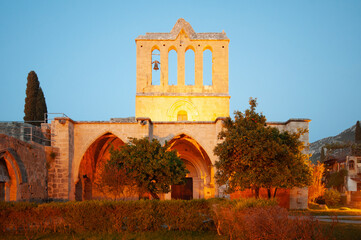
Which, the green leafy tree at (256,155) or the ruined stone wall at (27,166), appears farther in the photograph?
the green leafy tree at (256,155)

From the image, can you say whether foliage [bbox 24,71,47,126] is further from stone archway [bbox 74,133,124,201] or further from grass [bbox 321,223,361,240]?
grass [bbox 321,223,361,240]

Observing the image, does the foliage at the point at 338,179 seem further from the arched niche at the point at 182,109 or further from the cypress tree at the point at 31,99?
the cypress tree at the point at 31,99

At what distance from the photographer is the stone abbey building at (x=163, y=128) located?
17.3 metres

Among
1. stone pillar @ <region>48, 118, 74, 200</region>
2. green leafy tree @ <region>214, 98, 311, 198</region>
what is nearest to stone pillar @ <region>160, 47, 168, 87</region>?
stone pillar @ <region>48, 118, 74, 200</region>

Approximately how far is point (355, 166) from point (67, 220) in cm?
2547

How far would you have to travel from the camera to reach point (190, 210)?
10.2 meters

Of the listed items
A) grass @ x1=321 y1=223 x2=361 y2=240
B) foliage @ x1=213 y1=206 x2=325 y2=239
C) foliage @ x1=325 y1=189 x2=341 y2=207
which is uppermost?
foliage @ x1=213 y1=206 x2=325 y2=239

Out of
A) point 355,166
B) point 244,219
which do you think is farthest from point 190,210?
point 355,166

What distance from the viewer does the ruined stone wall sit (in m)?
12.7

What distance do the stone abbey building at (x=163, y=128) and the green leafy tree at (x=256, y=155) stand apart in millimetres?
3792

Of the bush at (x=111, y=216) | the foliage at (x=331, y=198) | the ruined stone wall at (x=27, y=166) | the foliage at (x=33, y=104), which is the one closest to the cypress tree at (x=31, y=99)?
the foliage at (x=33, y=104)

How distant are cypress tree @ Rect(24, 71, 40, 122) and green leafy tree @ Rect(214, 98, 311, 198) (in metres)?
15.8

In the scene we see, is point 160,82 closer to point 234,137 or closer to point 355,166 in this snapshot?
point 234,137

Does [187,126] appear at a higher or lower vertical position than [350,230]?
higher
